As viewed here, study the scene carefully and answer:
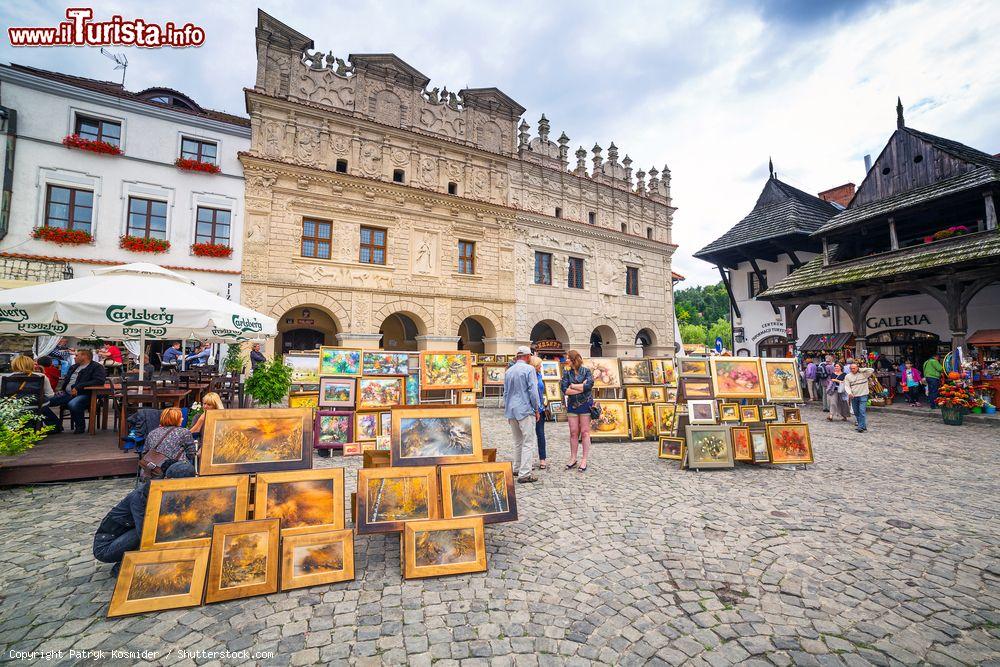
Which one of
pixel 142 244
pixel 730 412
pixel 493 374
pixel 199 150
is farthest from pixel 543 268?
pixel 142 244

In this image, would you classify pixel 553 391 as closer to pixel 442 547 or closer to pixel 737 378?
pixel 737 378

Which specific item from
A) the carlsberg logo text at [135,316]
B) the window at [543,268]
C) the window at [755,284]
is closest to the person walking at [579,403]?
the carlsberg logo text at [135,316]

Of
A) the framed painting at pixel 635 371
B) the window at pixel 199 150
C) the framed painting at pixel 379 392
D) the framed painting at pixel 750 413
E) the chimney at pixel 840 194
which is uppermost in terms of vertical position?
the chimney at pixel 840 194

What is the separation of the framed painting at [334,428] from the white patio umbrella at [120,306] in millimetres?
1981

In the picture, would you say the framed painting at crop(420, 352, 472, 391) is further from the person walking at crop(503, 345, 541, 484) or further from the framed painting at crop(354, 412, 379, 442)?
the person walking at crop(503, 345, 541, 484)

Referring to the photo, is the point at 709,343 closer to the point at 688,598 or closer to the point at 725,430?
the point at 725,430

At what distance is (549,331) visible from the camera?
24.8 metres

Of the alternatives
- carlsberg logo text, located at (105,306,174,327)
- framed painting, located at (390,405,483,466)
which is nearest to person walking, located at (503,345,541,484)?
framed painting, located at (390,405,483,466)

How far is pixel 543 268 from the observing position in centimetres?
2086

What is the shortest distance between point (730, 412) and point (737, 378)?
24.8 inches

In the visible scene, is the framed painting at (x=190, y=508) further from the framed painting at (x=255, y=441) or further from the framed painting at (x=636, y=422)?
the framed painting at (x=636, y=422)

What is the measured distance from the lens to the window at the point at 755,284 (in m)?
20.4

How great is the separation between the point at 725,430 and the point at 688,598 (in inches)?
172

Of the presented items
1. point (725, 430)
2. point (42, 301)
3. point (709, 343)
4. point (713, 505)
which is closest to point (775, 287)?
point (725, 430)
